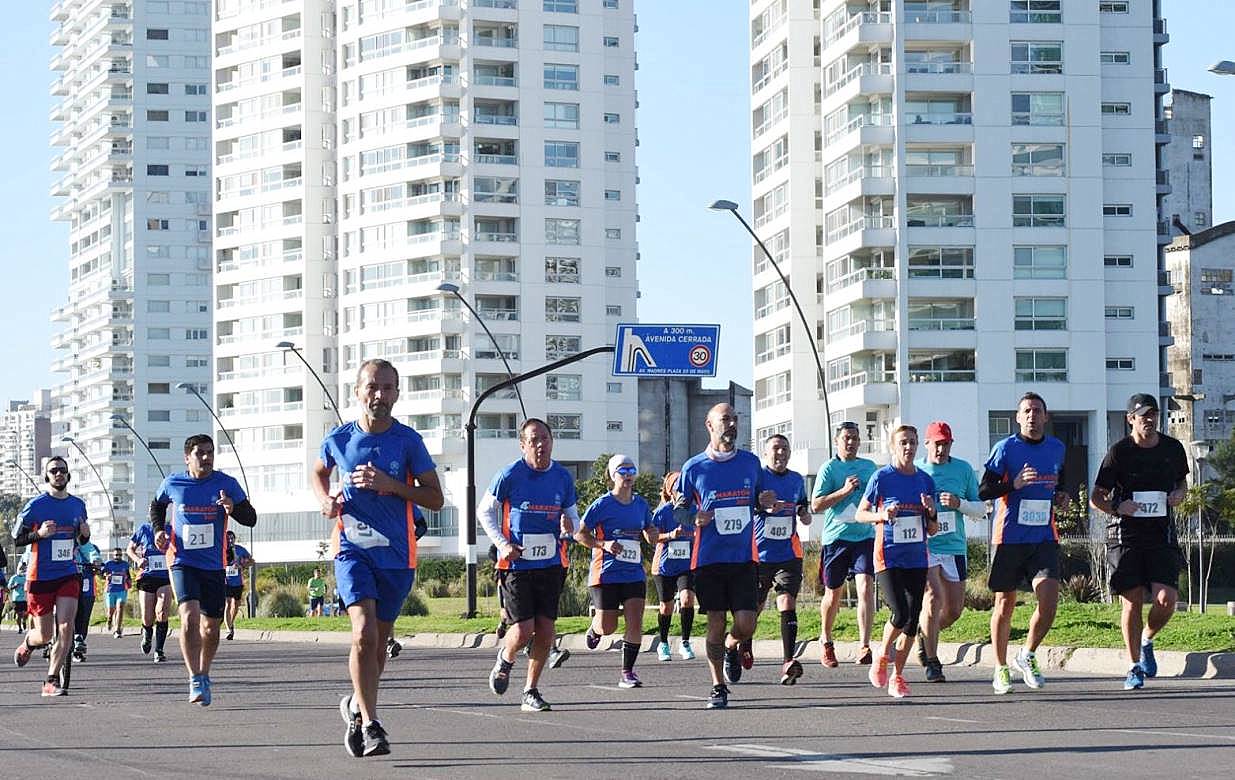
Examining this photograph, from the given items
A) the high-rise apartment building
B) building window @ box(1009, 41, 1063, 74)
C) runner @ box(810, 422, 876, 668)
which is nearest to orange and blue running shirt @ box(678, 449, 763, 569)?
runner @ box(810, 422, 876, 668)

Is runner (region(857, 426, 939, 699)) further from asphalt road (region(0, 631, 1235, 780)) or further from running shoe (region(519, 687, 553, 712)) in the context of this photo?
running shoe (region(519, 687, 553, 712))

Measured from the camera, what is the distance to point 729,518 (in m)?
15.6

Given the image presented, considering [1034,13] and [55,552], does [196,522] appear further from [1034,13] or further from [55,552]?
[1034,13]

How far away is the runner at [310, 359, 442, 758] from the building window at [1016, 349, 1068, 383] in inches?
3235

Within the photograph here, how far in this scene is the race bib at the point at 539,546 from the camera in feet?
51.1

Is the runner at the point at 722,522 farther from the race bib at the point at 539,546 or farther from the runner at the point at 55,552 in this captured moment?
the runner at the point at 55,552

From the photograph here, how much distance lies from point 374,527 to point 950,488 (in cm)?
710

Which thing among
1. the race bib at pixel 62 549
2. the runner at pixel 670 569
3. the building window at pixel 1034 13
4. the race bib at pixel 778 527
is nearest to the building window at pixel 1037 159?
the building window at pixel 1034 13

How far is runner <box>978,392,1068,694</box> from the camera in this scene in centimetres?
1623

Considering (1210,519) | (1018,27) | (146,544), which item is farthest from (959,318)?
(146,544)

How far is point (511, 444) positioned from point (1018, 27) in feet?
107

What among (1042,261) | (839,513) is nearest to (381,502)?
(839,513)

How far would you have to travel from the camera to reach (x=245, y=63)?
4990 inches

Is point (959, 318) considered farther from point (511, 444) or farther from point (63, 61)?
point (63, 61)
